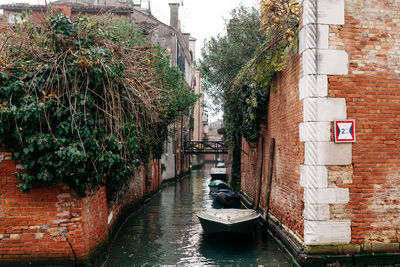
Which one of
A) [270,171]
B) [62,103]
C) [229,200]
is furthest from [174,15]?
[62,103]

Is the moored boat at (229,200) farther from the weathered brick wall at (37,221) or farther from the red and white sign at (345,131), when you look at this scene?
the weathered brick wall at (37,221)

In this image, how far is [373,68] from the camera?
571cm

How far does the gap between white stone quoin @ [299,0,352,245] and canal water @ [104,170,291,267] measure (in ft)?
5.01

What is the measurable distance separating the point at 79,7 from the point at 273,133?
12.5 m

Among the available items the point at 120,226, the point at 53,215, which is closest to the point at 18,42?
the point at 53,215

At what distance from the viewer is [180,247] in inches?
319

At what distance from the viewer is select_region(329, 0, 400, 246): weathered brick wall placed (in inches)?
219

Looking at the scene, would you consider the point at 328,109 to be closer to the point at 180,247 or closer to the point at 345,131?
the point at 345,131

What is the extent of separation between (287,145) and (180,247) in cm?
331

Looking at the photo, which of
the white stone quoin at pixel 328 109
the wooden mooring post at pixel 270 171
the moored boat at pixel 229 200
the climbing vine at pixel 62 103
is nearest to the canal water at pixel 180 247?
the wooden mooring post at pixel 270 171

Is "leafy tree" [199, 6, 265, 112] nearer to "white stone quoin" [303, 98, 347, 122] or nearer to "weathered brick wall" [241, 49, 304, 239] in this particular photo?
"weathered brick wall" [241, 49, 304, 239]

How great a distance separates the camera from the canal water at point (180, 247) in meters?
7.00

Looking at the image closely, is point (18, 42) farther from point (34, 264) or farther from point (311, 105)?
point (311, 105)

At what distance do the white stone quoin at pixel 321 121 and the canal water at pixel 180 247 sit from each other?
1526mm
